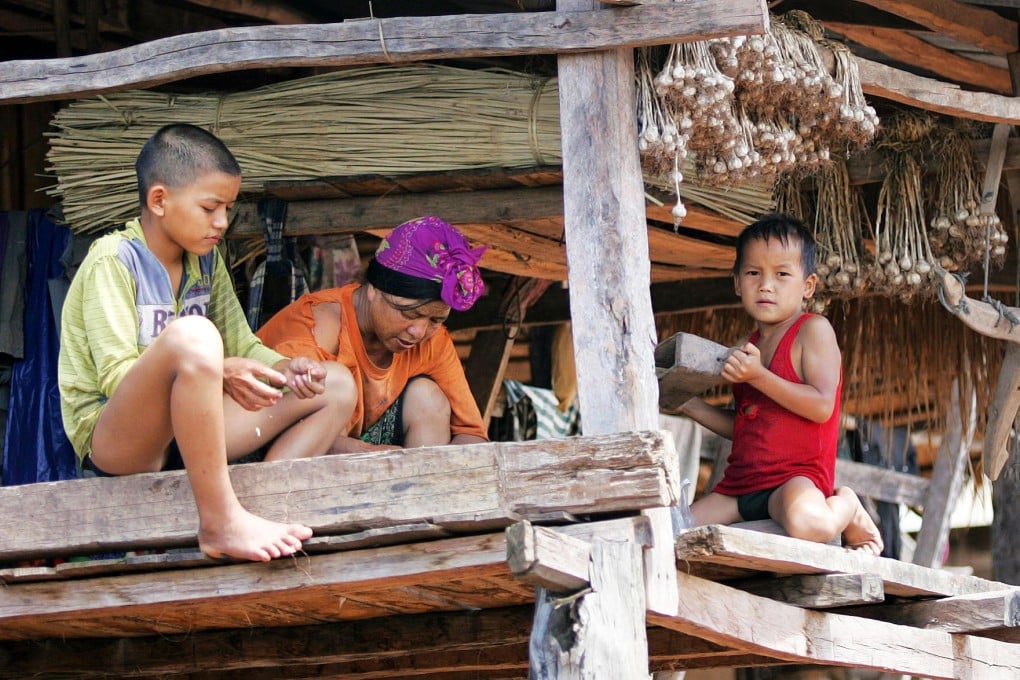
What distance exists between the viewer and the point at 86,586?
11.9ft

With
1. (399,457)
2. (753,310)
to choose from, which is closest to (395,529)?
(399,457)

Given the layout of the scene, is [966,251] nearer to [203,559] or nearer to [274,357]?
[274,357]

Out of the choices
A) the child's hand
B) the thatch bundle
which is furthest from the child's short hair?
the child's hand

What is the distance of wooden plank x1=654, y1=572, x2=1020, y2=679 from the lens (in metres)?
3.81

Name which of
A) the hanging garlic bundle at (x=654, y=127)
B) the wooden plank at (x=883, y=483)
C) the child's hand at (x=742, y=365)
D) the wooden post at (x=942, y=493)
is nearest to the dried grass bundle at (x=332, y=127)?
the hanging garlic bundle at (x=654, y=127)

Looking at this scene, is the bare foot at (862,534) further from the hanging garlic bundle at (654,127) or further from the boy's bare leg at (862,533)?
the hanging garlic bundle at (654,127)

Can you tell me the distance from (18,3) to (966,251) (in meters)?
3.60

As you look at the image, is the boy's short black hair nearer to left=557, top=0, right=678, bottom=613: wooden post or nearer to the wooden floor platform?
left=557, top=0, right=678, bottom=613: wooden post

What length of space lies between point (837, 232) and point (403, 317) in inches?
70.8

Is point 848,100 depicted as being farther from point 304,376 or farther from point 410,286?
point 304,376

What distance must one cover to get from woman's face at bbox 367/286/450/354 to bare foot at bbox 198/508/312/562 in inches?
35.7

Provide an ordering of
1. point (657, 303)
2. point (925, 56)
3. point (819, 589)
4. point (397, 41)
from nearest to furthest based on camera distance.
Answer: point (397, 41), point (819, 589), point (925, 56), point (657, 303)

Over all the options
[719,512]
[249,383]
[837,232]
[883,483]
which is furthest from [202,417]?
[883,483]

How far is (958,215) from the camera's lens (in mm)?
5074
